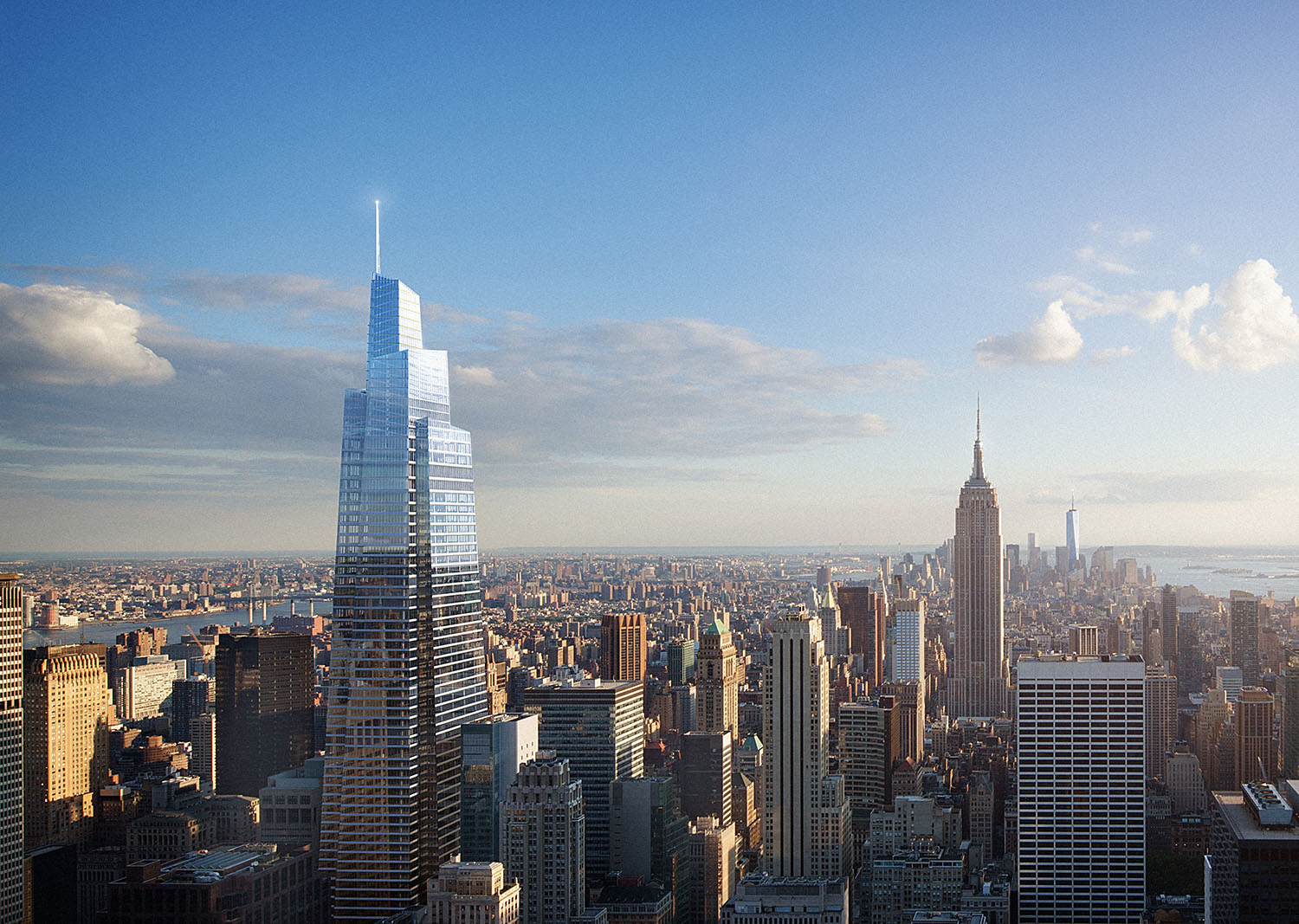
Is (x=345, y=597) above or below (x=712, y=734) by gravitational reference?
above

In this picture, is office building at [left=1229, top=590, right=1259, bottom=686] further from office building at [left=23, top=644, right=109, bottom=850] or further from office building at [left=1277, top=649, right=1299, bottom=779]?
office building at [left=23, top=644, right=109, bottom=850]

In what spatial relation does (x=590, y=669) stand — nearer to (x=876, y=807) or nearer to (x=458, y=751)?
(x=876, y=807)

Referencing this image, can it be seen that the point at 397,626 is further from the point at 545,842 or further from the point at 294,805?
the point at 545,842

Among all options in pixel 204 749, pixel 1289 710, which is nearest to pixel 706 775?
pixel 204 749

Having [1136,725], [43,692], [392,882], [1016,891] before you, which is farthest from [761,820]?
[43,692]

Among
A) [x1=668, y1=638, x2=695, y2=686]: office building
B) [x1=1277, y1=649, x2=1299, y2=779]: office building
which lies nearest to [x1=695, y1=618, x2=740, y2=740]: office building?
[x1=668, y1=638, x2=695, y2=686]: office building

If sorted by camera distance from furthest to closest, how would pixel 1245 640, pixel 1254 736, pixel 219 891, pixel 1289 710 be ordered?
pixel 1245 640, pixel 1254 736, pixel 1289 710, pixel 219 891

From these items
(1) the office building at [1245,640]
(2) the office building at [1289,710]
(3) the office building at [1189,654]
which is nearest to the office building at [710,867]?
(2) the office building at [1289,710]
